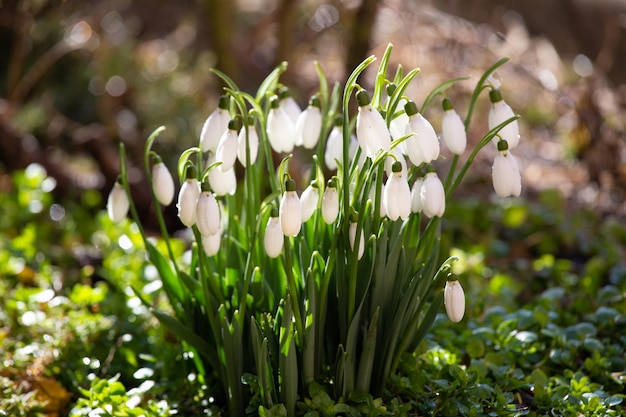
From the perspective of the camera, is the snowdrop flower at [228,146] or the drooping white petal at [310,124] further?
the drooping white petal at [310,124]

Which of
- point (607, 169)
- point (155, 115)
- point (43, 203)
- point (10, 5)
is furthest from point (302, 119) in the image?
point (10, 5)

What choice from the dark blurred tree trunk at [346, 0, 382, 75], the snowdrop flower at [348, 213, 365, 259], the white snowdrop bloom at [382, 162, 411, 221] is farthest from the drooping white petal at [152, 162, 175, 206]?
the dark blurred tree trunk at [346, 0, 382, 75]

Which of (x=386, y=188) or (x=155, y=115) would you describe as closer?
(x=386, y=188)

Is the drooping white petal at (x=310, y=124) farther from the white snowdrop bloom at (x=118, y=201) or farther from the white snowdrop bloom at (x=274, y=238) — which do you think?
the white snowdrop bloom at (x=118, y=201)

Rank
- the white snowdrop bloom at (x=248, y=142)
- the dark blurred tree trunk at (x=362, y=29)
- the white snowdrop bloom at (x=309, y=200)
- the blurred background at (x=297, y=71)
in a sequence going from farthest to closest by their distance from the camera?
1. the blurred background at (x=297, y=71)
2. the dark blurred tree trunk at (x=362, y=29)
3. the white snowdrop bloom at (x=248, y=142)
4. the white snowdrop bloom at (x=309, y=200)

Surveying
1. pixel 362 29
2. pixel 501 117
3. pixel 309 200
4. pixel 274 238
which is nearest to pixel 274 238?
pixel 274 238

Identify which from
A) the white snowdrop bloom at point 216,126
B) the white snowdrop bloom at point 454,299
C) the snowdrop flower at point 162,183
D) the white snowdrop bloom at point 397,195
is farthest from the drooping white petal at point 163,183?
the white snowdrop bloom at point 454,299

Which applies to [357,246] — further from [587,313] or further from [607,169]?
[607,169]
